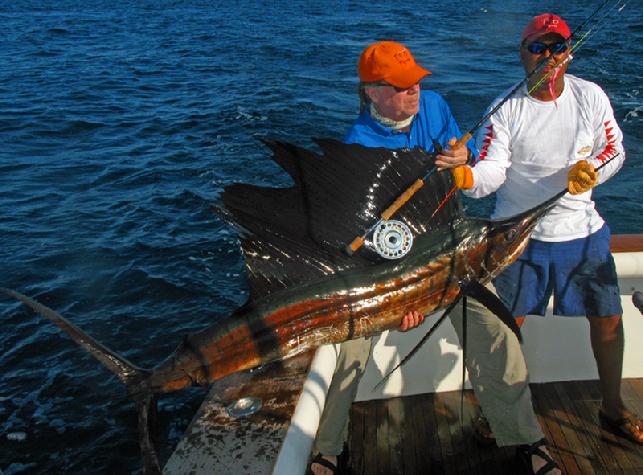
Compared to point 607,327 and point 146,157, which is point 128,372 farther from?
point 146,157

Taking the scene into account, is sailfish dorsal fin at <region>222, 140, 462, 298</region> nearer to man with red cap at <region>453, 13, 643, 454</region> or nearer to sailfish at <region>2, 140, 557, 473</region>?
sailfish at <region>2, 140, 557, 473</region>

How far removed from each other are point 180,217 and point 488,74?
8.15m

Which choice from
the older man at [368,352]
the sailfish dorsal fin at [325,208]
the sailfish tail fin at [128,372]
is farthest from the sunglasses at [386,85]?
the sailfish tail fin at [128,372]

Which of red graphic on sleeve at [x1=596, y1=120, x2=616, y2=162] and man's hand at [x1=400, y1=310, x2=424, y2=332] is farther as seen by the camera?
red graphic on sleeve at [x1=596, y1=120, x2=616, y2=162]

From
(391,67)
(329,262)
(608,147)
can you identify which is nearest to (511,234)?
(608,147)

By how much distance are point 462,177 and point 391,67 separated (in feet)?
1.55

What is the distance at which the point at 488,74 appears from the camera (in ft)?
40.5

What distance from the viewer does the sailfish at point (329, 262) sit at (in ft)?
6.70

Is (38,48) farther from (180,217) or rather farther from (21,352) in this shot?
(21,352)

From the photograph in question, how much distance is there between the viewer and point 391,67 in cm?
228

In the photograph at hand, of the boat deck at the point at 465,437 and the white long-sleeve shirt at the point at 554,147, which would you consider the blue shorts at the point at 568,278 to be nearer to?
the white long-sleeve shirt at the point at 554,147

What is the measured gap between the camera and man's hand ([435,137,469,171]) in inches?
84.2

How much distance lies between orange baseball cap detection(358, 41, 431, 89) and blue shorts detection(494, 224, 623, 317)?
29.3 inches

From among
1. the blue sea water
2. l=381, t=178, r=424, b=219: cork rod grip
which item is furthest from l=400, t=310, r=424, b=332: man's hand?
the blue sea water
